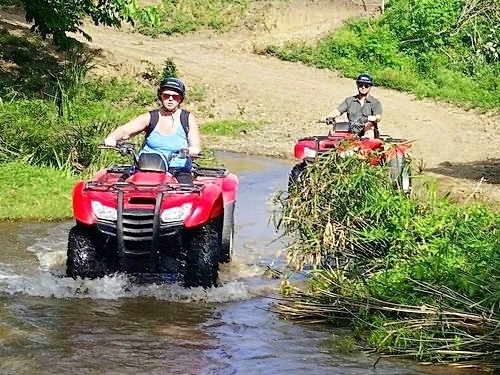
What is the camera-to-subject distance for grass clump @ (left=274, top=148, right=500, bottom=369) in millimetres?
6527

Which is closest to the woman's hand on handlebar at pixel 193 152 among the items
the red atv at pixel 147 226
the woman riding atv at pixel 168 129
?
the woman riding atv at pixel 168 129

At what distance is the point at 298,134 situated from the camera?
2162 cm

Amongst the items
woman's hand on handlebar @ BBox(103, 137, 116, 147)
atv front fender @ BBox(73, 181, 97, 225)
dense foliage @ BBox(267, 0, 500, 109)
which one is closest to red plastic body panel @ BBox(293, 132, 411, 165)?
woman's hand on handlebar @ BBox(103, 137, 116, 147)

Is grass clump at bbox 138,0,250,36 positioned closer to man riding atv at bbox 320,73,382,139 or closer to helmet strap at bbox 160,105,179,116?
man riding atv at bbox 320,73,382,139

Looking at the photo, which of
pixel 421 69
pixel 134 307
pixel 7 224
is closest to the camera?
pixel 134 307

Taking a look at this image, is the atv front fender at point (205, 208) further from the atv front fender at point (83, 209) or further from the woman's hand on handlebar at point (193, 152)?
the atv front fender at point (83, 209)

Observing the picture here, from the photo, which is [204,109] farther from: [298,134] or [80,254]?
[80,254]

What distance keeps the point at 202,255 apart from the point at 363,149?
74.2 inches

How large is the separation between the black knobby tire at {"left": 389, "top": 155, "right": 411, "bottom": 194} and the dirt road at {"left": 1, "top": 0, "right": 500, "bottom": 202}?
14.4 feet

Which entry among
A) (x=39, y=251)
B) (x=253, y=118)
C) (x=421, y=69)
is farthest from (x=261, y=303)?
(x=421, y=69)

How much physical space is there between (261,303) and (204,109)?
15520 mm

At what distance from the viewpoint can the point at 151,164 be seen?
8.43m

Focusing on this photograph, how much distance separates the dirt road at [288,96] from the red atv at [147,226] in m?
7.42

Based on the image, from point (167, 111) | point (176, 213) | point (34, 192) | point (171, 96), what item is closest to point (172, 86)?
point (171, 96)
